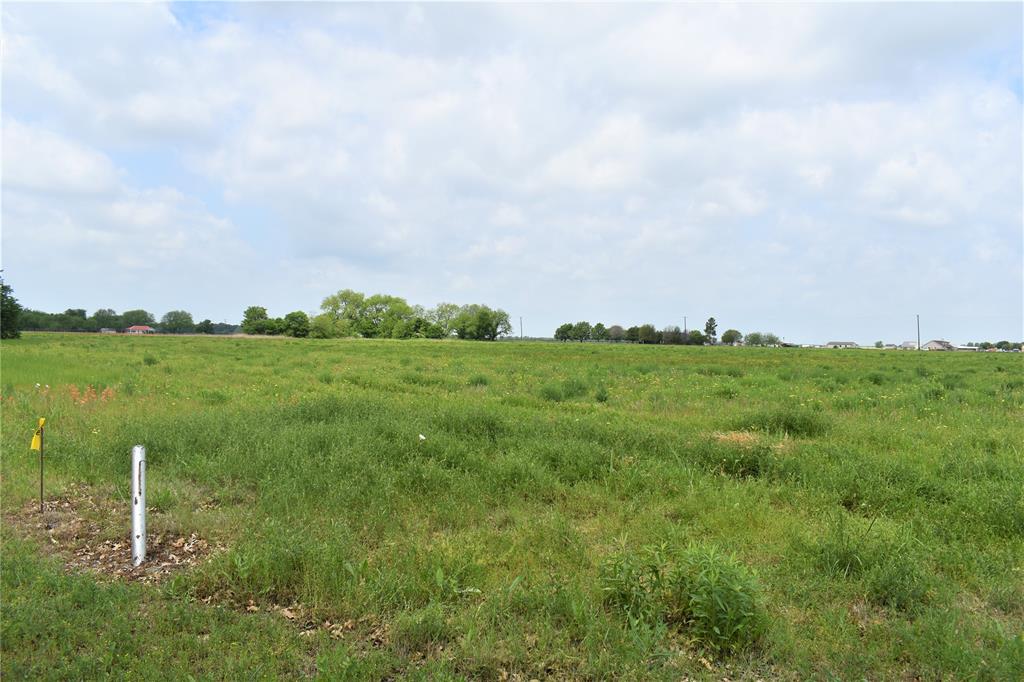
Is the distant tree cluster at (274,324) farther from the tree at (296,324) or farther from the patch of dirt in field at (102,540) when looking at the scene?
the patch of dirt in field at (102,540)

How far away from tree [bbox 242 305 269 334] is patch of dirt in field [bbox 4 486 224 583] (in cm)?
13890

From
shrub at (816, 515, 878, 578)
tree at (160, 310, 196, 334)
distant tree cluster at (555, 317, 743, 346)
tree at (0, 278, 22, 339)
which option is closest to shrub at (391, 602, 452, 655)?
shrub at (816, 515, 878, 578)

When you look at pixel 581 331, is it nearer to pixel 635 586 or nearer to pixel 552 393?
pixel 552 393

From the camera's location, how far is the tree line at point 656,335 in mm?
129625

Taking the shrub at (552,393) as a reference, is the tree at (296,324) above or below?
above

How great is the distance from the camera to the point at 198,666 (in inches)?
135

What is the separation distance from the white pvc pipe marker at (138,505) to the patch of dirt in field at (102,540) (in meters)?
0.12

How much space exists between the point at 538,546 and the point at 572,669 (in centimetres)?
177

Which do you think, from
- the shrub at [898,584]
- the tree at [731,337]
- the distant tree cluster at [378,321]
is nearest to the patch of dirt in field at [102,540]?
the shrub at [898,584]

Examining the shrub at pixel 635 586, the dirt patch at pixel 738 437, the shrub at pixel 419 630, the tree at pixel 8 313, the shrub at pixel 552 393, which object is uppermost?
the tree at pixel 8 313

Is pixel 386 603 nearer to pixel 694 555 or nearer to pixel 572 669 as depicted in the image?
pixel 572 669

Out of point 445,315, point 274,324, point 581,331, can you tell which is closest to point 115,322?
point 274,324

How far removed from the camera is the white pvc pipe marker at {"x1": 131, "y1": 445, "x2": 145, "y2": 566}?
4781 millimetres

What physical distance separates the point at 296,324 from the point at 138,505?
133 m
